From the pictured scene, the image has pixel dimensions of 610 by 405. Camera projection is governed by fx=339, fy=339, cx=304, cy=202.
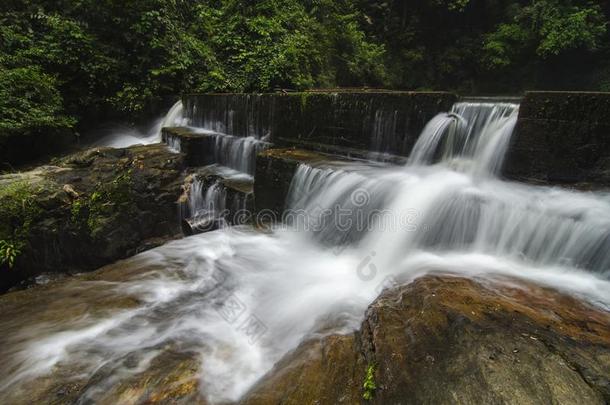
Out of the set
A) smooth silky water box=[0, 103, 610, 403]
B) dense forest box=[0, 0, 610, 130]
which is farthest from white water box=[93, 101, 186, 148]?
smooth silky water box=[0, 103, 610, 403]

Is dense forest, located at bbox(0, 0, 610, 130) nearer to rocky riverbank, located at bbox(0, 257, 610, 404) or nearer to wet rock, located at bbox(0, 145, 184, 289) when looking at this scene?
wet rock, located at bbox(0, 145, 184, 289)

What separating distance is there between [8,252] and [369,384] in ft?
21.3

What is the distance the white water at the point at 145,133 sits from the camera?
35.2 ft

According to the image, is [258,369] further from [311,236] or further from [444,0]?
[444,0]

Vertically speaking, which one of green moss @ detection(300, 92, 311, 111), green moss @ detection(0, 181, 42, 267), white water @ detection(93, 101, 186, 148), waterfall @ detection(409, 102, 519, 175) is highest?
green moss @ detection(300, 92, 311, 111)

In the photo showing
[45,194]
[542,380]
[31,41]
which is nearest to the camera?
[542,380]

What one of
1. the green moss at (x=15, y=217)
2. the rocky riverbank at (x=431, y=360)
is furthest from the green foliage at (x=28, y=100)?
the rocky riverbank at (x=431, y=360)

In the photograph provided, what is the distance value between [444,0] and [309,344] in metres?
17.5

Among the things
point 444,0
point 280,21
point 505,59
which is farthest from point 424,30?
point 280,21

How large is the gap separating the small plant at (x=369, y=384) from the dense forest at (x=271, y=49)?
8946 mm

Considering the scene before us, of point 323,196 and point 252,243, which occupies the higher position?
point 323,196

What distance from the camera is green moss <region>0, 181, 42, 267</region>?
5711mm

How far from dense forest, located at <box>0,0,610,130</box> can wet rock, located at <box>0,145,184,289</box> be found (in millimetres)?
2341

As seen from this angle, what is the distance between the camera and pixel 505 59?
15.6m
